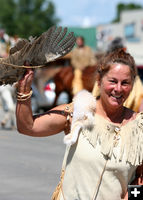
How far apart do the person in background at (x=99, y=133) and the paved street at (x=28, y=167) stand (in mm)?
3859

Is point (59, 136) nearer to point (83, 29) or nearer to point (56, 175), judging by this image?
point (56, 175)

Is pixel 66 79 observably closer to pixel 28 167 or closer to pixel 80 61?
pixel 80 61

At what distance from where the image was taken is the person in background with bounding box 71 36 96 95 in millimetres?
17953

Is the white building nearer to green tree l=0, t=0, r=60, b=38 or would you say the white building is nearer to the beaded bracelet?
green tree l=0, t=0, r=60, b=38

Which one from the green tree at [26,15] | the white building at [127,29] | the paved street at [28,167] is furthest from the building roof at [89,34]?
the green tree at [26,15]

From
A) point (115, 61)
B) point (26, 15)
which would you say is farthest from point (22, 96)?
point (26, 15)

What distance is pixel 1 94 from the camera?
1512 cm

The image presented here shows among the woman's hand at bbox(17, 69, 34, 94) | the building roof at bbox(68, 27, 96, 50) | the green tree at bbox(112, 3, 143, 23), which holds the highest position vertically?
the woman's hand at bbox(17, 69, 34, 94)

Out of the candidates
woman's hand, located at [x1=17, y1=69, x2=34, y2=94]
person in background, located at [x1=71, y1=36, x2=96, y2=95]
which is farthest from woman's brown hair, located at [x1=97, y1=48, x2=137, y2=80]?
person in background, located at [x1=71, y1=36, x2=96, y2=95]

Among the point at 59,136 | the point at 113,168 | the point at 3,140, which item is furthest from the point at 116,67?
the point at 59,136

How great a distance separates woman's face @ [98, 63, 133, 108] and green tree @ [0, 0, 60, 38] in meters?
94.0

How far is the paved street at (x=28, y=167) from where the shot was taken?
7.69m

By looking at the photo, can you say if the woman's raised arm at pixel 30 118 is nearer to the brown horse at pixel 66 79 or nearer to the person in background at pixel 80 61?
the person in background at pixel 80 61

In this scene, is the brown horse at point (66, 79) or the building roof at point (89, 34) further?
the building roof at point (89, 34)
